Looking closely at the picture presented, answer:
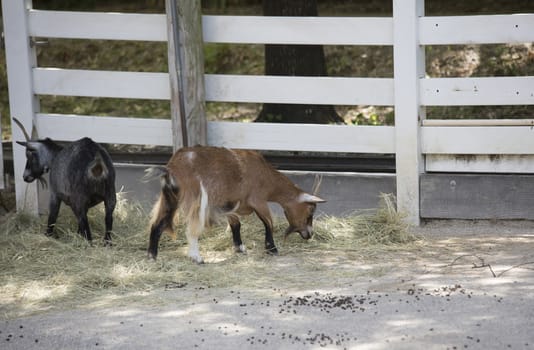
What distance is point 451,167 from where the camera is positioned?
7840mm

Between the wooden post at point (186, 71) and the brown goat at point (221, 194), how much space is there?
922 millimetres

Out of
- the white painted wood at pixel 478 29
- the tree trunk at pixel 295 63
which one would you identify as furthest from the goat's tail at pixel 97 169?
the tree trunk at pixel 295 63

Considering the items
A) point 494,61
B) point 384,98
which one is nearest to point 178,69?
point 384,98

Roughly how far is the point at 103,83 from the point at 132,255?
191 centimetres

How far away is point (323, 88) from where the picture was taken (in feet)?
25.9

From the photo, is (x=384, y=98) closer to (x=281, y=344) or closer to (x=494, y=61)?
(x=281, y=344)

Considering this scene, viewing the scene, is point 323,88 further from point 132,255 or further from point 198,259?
point 132,255

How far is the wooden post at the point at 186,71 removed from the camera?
7902mm

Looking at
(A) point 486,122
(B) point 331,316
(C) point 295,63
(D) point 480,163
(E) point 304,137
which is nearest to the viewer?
(B) point 331,316

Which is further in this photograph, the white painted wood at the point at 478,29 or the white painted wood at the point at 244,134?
the white painted wood at the point at 244,134

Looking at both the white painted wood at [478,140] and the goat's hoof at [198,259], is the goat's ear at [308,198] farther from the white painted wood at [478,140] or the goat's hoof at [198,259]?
the white painted wood at [478,140]

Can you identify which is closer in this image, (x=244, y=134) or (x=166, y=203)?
(x=166, y=203)

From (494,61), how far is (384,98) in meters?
4.88

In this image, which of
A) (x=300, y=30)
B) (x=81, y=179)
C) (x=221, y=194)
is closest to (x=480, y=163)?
(x=300, y=30)
